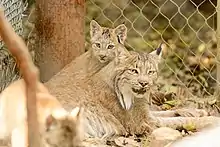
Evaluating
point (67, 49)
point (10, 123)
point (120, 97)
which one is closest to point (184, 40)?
point (67, 49)

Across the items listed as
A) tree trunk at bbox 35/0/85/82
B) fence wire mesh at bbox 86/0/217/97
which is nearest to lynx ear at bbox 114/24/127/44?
tree trunk at bbox 35/0/85/82

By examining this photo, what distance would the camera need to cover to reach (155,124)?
102 inches

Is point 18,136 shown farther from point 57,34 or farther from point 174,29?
point 174,29

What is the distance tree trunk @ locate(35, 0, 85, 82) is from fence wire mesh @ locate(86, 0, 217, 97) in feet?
1.56

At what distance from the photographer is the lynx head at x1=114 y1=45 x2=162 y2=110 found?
248cm

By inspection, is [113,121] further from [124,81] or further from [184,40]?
[184,40]

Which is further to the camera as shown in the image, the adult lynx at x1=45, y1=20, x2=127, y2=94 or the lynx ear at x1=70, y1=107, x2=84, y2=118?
the adult lynx at x1=45, y1=20, x2=127, y2=94

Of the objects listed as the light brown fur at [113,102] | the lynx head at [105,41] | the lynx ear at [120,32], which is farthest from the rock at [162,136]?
the lynx ear at [120,32]

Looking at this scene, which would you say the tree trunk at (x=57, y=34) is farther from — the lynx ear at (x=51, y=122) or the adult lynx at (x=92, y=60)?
the lynx ear at (x=51, y=122)

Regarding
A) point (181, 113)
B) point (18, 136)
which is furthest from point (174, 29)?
point (18, 136)

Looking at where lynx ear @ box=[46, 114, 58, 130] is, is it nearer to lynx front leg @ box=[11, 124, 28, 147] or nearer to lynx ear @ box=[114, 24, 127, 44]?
lynx front leg @ box=[11, 124, 28, 147]

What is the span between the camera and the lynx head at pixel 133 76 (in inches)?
97.8

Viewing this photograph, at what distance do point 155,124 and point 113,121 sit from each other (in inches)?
7.4

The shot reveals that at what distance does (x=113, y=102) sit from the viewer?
8.38ft
